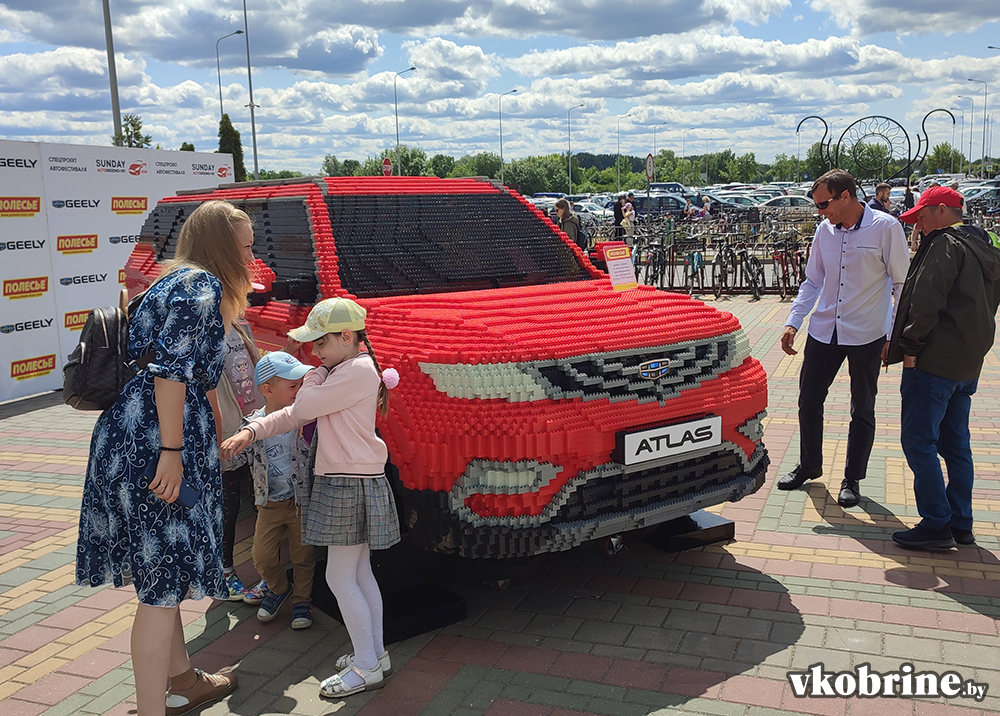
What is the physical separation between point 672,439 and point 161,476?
2158 mm

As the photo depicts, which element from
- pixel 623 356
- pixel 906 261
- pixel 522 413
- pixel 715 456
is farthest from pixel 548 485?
pixel 906 261

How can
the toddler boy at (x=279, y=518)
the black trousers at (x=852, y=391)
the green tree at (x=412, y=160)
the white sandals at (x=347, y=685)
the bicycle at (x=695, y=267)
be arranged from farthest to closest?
1. the green tree at (x=412, y=160)
2. the bicycle at (x=695, y=267)
3. the black trousers at (x=852, y=391)
4. the toddler boy at (x=279, y=518)
5. the white sandals at (x=347, y=685)

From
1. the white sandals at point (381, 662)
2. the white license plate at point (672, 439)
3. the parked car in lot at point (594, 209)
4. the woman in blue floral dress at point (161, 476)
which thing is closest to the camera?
the woman in blue floral dress at point (161, 476)

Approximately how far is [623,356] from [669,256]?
Answer: 14.0 m

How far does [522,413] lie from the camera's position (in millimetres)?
3551

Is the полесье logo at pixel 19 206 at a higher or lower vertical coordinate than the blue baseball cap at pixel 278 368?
higher

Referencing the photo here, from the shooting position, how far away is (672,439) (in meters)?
3.89

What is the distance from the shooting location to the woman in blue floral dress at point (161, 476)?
2.98m

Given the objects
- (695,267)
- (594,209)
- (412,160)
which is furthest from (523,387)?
(412,160)

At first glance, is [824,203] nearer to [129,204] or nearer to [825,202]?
[825,202]

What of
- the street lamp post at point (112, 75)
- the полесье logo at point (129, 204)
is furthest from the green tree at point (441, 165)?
the полесье logo at point (129, 204)

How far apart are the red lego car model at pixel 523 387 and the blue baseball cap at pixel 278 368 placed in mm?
399

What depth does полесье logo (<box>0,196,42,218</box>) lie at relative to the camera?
9898mm
